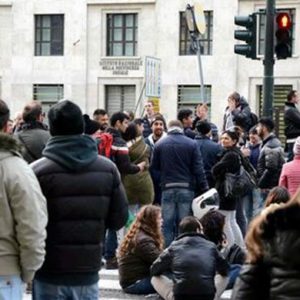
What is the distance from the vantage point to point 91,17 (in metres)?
39.9

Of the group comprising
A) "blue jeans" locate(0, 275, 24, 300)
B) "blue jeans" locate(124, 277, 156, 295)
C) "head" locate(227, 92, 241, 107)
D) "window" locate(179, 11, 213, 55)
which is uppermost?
"window" locate(179, 11, 213, 55)

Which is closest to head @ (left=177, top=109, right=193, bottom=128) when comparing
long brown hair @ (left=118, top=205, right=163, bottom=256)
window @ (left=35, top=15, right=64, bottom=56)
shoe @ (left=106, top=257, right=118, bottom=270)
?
shoe @ (left=106, top=257, right=118, bottom=270)

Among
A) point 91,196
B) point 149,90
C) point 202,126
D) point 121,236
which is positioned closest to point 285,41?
point 202,126

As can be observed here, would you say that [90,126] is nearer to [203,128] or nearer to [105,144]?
[105,144]

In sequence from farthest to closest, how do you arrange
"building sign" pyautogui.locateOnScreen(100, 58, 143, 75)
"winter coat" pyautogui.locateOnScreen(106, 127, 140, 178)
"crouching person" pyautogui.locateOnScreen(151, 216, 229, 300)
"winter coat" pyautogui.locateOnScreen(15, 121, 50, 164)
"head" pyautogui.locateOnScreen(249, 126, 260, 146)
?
1. "building sign" pyautogui.locateOnScreen(100, 58, 143, 75)
2. "head" pyautogui.locateOnScreen(249, 126, 260, 146)
3. "winter coat" pyautogui.locateOnScreen(106, 127, 140, 178)
4. "winter coat" pyautogui.locateOnScreen(15, 121, 50, 164)
5. "crouching person" pyautogui.locateOnScreen(151, 216, 229, 300)

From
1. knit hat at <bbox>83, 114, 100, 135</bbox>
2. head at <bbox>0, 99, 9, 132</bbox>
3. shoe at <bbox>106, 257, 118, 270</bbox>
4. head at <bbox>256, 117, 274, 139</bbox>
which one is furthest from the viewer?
head at <bbox>256, 117, 274, 139</bbox>

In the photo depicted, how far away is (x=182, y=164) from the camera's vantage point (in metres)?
12.5

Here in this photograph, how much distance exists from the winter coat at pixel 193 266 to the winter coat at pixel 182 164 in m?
3.40

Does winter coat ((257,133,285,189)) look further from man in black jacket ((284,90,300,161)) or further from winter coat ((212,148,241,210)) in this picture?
man in black jacket ((284,90,300,161))

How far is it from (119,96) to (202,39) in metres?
4.21

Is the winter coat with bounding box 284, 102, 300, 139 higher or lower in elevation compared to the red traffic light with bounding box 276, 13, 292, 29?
lower

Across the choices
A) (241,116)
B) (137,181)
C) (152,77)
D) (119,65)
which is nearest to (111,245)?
(137,181)

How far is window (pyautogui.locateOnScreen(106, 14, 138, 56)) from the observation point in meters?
39.7

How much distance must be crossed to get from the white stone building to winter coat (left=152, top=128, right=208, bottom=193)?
24740mm
